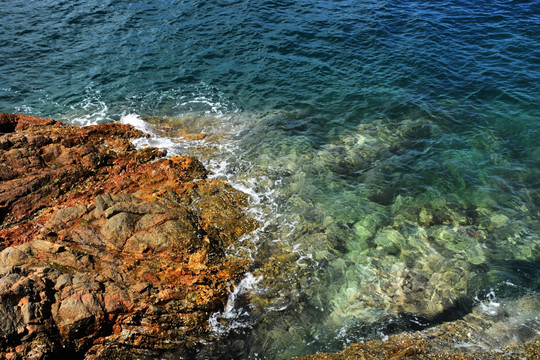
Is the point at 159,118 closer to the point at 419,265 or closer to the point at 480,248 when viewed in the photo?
the point at 419,265

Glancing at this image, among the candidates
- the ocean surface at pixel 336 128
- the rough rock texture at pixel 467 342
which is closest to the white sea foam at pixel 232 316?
the ocean surface at pixel 336 128

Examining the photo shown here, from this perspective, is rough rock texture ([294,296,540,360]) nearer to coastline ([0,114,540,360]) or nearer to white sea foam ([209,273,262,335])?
coastline ([0,114,540,360])

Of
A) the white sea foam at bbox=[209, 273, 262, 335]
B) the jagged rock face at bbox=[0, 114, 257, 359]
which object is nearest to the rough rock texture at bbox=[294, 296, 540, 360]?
the white sea foam at bbox=[209, 273, 262, 335]

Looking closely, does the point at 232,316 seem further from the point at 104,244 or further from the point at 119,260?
the point at 104,244

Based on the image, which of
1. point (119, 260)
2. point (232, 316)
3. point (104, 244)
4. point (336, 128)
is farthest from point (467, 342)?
point (336, 128)

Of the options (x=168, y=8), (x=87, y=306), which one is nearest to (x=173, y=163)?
(x=87, y=306)
